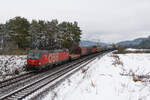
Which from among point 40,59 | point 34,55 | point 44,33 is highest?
point 44,33

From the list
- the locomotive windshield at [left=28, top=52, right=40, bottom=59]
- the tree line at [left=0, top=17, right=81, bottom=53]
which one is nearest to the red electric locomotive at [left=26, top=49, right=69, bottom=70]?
the locomotive windshield at [left=28, top=52, right=40, bottom=59]

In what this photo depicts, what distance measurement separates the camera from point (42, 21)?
46.4m

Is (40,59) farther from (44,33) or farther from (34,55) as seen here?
(44,33)

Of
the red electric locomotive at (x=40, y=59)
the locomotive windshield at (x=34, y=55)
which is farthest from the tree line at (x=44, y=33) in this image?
the locomotive windshield at (x=34, y=55)

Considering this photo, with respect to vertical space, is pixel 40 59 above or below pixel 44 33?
below

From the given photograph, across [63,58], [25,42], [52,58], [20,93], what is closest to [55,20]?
[25,42]

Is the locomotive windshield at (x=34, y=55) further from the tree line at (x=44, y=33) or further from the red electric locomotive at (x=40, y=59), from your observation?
the tree line at (x=44, y=33)

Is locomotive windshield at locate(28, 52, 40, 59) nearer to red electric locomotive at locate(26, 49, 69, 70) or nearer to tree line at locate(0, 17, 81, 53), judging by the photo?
red electric locomotive at locate(26, 49, 69, 70)

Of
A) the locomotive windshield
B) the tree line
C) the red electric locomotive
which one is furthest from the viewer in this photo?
the tree line

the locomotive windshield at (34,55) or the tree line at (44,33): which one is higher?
the tree line at (44,33)

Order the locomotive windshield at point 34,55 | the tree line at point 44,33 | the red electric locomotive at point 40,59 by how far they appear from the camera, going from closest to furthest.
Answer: the red electric locomotive at point 40,59
the locomotive windshield at point 34,55
the tree line at point 44,33

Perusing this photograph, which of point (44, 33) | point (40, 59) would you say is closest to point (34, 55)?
point (40, 59)

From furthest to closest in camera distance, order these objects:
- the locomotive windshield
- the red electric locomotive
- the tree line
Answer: the tree line → the locomotive windshield → the red electric locomotive

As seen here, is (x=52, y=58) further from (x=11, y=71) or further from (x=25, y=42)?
(x=25, y=42)
